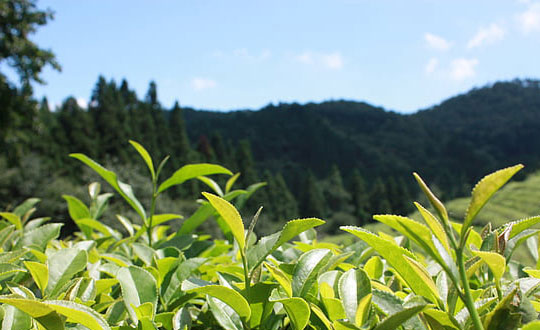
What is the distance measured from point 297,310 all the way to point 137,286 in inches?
9.3

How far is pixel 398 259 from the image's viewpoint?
0.43 metres

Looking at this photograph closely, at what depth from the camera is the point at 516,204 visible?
31.6 feet

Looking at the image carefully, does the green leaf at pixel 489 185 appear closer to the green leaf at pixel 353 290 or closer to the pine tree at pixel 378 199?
the green leaf at pixel 353 290

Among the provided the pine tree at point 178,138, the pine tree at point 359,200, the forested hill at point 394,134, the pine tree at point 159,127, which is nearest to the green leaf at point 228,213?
the pine tree at point 159,127

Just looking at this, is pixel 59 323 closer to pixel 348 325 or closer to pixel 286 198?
pixel 348 325

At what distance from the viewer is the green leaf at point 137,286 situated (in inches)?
20.6

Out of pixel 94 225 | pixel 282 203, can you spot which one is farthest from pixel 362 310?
pixel 282 203

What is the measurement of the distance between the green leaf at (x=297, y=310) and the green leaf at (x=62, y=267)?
33 centimetres

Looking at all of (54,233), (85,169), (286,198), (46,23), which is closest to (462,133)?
(286,198)

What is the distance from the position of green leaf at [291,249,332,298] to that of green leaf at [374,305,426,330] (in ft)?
0.45

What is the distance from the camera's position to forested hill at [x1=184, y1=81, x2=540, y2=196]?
174 ft

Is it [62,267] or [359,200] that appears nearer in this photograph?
[62,267]

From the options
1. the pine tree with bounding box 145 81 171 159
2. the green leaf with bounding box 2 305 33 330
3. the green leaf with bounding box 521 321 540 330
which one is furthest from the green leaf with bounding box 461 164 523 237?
the pine tree with bounding box 145 81 171 159

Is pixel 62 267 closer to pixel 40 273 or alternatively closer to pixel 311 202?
pixel 40 273
